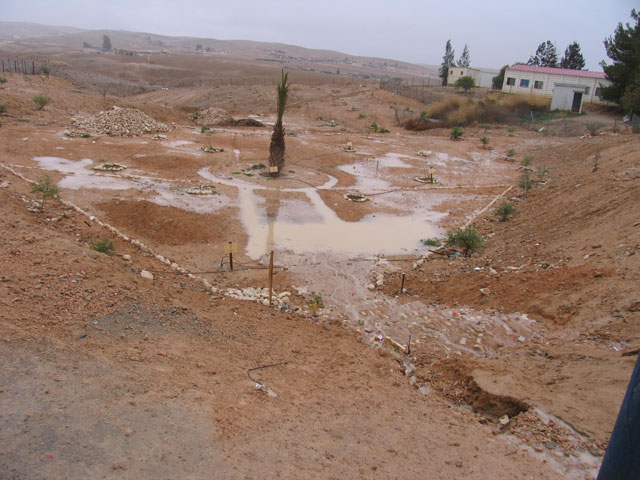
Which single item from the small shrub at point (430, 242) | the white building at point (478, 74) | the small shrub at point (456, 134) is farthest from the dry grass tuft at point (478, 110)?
the small shrub at point (430, 242)

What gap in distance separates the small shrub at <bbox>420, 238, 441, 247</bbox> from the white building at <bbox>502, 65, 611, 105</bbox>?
111 feet

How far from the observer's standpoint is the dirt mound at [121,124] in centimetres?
2153

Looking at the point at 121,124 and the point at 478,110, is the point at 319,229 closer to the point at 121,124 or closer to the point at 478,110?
the point at 121,124

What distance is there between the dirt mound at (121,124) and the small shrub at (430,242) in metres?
16.7

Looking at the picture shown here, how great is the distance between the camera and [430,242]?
11016 mm

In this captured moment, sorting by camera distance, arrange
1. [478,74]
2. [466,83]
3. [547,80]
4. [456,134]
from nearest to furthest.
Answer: [456,134] → [547,80] → [466,83] → [478,74]

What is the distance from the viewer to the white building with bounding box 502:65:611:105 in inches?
1550

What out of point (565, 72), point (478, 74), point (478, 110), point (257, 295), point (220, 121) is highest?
point (478, 74)

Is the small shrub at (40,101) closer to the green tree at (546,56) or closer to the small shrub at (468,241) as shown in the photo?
the small shrub at (468,241)

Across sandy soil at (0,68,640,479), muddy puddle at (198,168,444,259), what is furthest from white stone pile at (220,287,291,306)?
muddy puddle at (198,168,444,259)

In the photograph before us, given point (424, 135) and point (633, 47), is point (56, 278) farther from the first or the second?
point (633, 47)

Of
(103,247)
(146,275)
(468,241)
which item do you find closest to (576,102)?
(468,241)

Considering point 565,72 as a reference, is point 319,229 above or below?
below

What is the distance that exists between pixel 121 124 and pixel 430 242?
1821 centimetres
